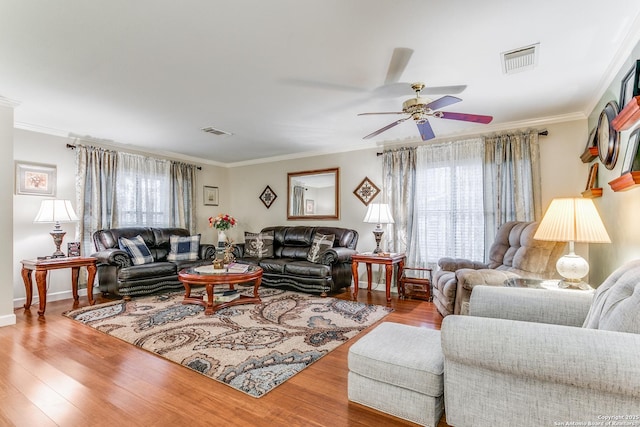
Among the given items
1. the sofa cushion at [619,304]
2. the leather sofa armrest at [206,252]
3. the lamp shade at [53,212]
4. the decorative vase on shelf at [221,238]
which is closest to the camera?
the sofa cushion at [619,304]

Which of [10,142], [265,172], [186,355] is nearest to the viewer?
[186,355]

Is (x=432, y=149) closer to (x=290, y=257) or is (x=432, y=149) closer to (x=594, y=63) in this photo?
(x=594, y=63)

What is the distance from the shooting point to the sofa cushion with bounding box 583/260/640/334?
124cm

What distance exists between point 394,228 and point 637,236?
2936mm

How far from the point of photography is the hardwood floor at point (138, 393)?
5.72ft

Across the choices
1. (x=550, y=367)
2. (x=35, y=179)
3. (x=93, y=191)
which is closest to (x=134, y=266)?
(x=93, y=191)

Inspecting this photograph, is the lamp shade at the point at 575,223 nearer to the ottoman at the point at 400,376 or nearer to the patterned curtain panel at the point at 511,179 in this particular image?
the ottoman at the point at 400,376

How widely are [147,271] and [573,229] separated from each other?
4781mm

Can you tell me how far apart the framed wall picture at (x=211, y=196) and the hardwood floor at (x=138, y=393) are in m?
3.95

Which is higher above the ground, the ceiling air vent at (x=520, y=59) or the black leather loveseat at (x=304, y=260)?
the ceiling air vent at (x=520, y=59)

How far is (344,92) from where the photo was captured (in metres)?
3.14

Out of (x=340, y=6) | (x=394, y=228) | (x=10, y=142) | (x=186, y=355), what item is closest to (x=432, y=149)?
(x=394, y=228)

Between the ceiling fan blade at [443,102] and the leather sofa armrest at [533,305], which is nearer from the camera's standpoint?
the leather sofa armrest at [533,305]

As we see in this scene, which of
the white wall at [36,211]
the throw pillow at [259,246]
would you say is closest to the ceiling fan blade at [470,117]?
the throw pillow at [259,246]
